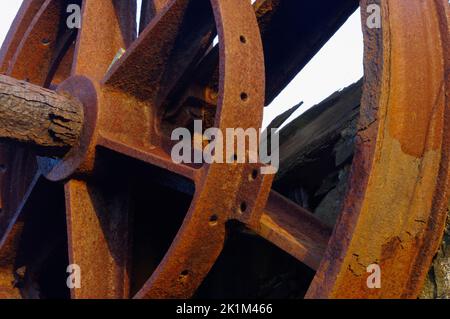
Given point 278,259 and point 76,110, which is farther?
point 278,259

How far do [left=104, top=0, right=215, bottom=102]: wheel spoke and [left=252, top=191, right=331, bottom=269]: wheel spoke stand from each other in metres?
0.70

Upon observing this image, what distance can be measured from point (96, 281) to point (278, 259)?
2.68 ft

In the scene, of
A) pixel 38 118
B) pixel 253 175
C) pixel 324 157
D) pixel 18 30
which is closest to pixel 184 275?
pixel 253 175

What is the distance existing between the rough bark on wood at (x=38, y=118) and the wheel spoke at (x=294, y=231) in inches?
35.5

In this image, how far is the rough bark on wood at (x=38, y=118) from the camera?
2188mm

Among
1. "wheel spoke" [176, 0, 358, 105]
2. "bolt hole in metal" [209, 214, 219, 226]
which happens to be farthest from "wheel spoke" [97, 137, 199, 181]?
"wheel spoke" [176, 0, 358, 105]

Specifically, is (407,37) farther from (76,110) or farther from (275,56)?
(76,110)

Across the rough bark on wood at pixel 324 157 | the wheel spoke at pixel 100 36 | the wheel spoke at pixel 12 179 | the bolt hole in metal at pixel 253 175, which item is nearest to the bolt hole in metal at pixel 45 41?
the wheel spoke at pixel 100 36

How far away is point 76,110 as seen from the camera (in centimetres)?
233

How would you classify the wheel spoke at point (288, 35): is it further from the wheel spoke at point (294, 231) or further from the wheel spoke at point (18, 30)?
the wheel spoke at point (18, 30)

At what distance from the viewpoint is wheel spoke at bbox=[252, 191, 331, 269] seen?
1795mm

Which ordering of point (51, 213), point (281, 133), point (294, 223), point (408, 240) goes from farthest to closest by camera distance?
point (281, 133)
point (51, 213)
point (294, 223)
point (408, 240)

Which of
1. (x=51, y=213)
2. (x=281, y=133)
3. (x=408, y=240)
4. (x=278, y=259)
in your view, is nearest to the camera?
(x=408, y=240)

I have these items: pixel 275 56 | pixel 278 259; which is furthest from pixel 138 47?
pixel 278 259
